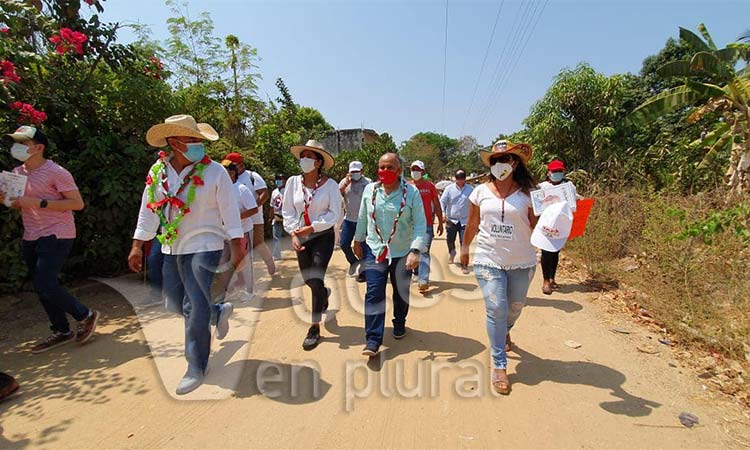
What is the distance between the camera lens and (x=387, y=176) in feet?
11.8

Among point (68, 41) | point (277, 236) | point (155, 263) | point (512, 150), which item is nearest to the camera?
point (512, 150)

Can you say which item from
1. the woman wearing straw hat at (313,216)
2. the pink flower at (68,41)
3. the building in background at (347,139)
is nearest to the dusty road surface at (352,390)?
the woman wearing straw hat at (313,216)

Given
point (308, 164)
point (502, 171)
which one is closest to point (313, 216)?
point (308, 164)

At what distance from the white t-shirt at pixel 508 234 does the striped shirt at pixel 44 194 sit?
3765 mm

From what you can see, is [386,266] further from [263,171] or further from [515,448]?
[263,171]

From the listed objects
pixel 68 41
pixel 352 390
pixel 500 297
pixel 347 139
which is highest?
pixel 347 139

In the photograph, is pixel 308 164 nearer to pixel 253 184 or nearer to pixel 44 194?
pixel 253 184

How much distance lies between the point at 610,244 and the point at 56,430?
6.97 metres

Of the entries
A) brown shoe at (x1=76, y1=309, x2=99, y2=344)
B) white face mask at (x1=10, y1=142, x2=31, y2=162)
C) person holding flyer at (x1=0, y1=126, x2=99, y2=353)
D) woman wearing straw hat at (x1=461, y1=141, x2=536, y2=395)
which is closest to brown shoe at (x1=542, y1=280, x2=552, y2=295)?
woman wearing straw hat at (x1=461, y1=141, x2=536, y2=395)

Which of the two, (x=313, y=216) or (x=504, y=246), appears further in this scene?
(x=313, y=216)

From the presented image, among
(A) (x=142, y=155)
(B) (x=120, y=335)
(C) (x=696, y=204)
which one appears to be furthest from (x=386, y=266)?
(C) (x=696, y=204)

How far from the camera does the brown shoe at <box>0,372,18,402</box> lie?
2896mm

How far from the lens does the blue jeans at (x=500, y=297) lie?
3078 mm

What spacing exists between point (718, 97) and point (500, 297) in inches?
369
